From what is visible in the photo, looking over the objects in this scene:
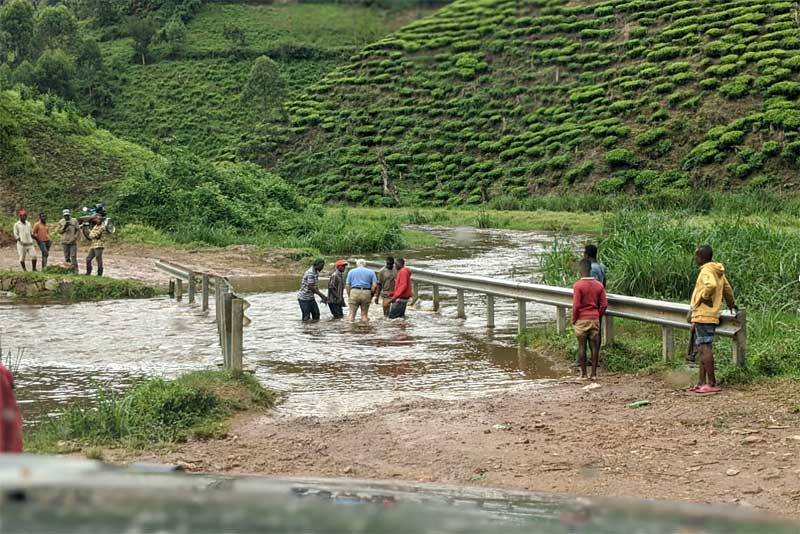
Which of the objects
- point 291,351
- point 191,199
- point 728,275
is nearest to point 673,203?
point 191,199

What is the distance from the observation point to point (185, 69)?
9169 cm

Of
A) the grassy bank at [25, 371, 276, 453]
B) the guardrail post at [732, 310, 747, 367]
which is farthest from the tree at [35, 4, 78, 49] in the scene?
the guardrail post at [732, 310, 747, 367]

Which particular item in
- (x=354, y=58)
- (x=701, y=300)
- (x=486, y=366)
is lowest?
(x=486, y=366)

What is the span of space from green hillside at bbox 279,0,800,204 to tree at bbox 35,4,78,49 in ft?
82.3

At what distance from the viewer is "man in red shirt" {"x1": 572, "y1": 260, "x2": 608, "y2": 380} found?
40.8ft

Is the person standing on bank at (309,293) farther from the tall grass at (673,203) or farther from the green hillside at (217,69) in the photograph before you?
the green hillside at (217,69)

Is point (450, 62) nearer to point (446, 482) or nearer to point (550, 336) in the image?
point (550, 336)

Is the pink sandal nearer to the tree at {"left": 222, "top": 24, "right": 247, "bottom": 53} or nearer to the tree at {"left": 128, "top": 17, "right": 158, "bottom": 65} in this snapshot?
the tree at {"left": 222, "top": 24, "right": 247, "bottom": 53}

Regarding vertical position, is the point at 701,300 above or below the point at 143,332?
above

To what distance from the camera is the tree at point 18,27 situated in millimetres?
92125

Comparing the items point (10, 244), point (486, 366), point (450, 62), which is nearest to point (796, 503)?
point (486, 366)

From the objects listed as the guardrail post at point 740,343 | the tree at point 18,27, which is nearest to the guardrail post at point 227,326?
the guardrail post at point 740,343

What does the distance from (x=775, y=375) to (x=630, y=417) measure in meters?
2.03

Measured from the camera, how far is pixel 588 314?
490 inches
